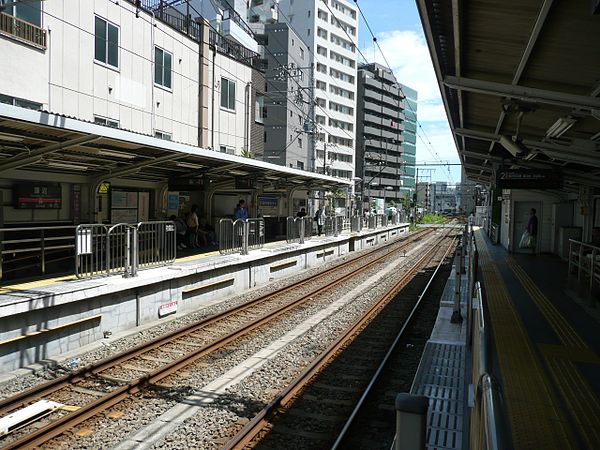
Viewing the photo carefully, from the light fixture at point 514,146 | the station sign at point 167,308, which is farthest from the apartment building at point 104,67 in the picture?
the light fixture at point 514,146

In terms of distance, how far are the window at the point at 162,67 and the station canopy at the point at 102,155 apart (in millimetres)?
6834

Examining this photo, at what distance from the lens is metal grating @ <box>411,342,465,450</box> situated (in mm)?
4660

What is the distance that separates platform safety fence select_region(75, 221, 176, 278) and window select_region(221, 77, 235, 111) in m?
16.5

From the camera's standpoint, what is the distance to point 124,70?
767 inches

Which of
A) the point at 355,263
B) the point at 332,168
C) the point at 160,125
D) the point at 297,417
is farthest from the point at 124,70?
the point at 332,168

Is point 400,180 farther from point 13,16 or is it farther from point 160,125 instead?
point 13,16

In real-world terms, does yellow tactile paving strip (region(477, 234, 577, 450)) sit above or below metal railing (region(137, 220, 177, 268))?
below

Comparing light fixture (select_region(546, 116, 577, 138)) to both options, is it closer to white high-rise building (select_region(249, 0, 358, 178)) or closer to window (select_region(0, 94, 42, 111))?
window (select_region(0, 94, 42, 111))

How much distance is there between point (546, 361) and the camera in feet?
19.9

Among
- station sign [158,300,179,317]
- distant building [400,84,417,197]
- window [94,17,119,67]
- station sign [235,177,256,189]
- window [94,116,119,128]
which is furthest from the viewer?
distant building [400,84,417,197]

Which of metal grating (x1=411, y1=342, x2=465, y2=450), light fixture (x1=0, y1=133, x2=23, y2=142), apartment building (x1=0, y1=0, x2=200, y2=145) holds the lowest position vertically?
metal grating (x1=411, y1=342, x2=465, y2=450)

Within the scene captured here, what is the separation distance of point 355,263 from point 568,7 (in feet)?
55.2

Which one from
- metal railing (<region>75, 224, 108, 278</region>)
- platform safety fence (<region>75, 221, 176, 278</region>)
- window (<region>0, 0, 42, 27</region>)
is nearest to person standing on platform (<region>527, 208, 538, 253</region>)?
platform safety fence (<region>75, 221, 176, 278</region>)

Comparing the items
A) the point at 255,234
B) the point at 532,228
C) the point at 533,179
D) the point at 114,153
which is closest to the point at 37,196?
the point at 114,153
